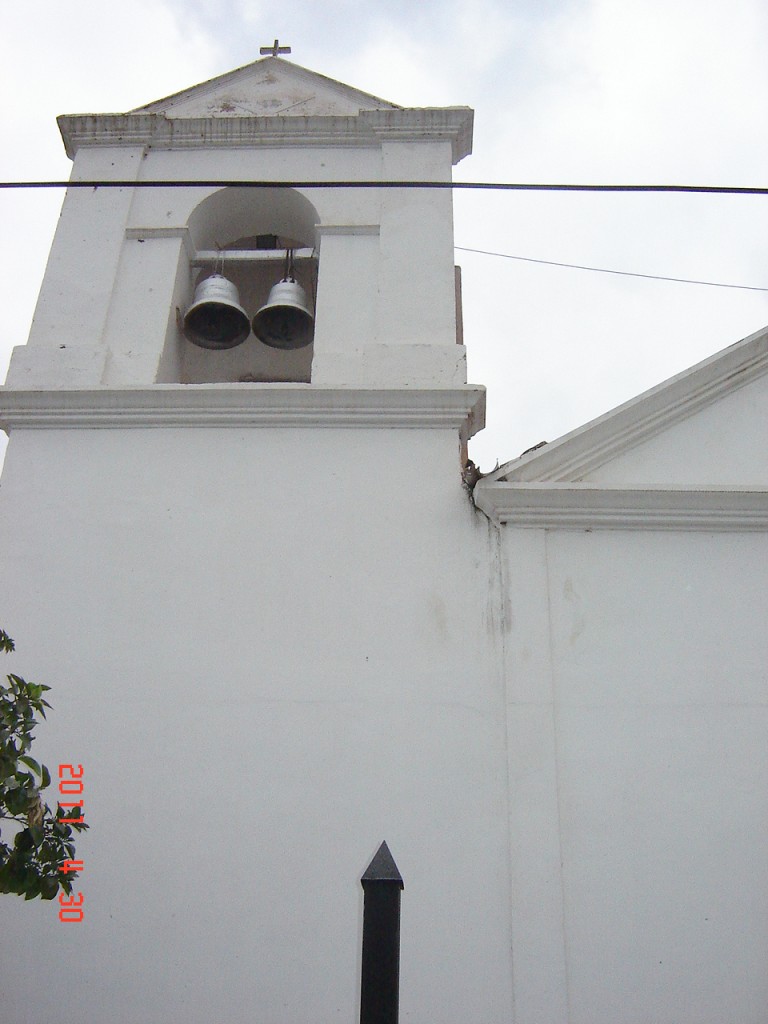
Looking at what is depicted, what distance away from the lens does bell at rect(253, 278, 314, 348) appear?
6.24 metres

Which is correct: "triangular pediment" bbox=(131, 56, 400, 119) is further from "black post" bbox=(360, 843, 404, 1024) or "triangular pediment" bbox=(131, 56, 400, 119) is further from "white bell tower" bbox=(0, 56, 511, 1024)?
"black post" bbox=(360, 843, 404, 1024)

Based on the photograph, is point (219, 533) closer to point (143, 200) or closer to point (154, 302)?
point (154, 302)

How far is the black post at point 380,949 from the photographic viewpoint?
2.15 metres

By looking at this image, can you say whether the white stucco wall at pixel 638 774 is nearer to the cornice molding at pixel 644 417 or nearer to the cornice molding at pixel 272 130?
the cornice molding at pixel 644 417

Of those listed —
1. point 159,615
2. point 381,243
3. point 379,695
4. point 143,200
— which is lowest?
point 379,695

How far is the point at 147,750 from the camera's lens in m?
4.58

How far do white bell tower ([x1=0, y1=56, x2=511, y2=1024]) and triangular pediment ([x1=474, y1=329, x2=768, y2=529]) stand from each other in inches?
15.0

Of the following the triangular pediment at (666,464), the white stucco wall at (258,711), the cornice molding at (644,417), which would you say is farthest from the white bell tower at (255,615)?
the cornice molding at (644,417)

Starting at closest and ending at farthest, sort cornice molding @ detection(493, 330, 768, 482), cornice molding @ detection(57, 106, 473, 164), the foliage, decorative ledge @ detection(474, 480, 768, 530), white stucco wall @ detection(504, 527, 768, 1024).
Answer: the foliage < white stucco wall @ detection(504, 527, 768, 1024) < decorative ledge @ detection(474, 480, 768, 530) < cornice molding @ detection(493, 330, 768, 482) < cornice molding @ detection(57, 106, 473, 164)

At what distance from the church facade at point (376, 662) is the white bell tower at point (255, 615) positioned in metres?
0.02

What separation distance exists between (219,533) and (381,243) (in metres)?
2.36

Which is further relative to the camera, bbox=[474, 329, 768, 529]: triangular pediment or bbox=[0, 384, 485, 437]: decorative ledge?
bbox=[0, 384, 485, 437]: decorative ledge

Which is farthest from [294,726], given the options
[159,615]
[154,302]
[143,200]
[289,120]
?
[289,120]

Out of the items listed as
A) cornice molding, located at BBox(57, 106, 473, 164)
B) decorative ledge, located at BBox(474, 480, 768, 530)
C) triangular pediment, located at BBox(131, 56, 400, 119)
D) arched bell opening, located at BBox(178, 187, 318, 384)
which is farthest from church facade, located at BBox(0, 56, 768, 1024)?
triangular pediment, located at BBox(131, 56, 400, 119)
